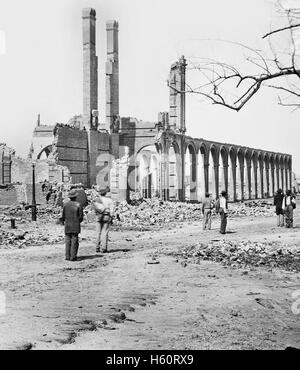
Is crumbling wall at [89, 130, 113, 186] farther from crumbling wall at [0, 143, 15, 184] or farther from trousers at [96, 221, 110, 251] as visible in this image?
trousers at [96, 221, 110, 251]

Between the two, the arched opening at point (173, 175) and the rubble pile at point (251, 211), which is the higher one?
the arched opening at point (173, 175)

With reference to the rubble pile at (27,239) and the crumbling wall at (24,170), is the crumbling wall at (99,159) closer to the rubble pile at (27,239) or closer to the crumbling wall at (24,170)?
the crumbling wall at (24,170)

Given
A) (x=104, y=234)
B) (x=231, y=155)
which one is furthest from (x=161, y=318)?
(x=231, y=155)

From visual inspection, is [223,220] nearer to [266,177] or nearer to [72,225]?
[72,225]

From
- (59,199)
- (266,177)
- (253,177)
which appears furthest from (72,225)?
(266,177)

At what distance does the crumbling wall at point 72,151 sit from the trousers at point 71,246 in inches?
757

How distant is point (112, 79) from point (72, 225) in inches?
1075

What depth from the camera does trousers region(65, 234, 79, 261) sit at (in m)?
9.12

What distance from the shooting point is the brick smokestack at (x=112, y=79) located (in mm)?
34812

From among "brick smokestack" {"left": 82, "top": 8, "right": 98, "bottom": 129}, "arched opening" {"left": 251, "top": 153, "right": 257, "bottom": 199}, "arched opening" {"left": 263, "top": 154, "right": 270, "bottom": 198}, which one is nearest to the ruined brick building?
"brick smokestack" {"left": 82, "top": 8, "right": 98, "bottom": 129}

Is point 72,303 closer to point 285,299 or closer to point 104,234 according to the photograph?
point 285,299

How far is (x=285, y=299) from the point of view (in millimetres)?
6523

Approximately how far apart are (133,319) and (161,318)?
11.8 inches

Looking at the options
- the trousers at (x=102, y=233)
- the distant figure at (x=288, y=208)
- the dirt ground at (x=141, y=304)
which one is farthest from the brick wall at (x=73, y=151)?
the dirt ground at (x=141, y=304)
